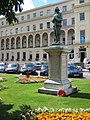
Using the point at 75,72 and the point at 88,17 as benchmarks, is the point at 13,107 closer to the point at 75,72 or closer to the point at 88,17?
the point at 75,72

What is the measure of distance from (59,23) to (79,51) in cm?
4181

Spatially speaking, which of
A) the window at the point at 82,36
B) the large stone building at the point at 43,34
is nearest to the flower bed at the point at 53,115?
the large stone building at the point at 43,34

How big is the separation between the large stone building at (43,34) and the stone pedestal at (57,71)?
40.6m

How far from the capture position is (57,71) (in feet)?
44.1

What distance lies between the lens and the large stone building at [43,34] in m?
55.0

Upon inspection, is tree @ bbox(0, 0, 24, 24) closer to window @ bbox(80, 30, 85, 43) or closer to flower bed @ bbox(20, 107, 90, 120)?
flower bed @ bbox(20, 107, 90, 120)

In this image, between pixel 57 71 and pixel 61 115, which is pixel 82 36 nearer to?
pixel 57 71

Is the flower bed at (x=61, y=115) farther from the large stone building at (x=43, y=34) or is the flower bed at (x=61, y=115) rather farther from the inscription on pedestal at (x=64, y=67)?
the large stone building at (x=43, y=34)

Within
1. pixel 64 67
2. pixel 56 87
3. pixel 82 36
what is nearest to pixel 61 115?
pixel 56 87

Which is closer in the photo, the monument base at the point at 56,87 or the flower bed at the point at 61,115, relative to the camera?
the flower bed at the point at 61,115

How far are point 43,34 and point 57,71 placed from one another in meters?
59.6

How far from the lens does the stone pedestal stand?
520 inches

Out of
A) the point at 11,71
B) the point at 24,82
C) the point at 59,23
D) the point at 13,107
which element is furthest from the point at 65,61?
the point at 11,71

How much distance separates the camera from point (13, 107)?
9859 millimetres
